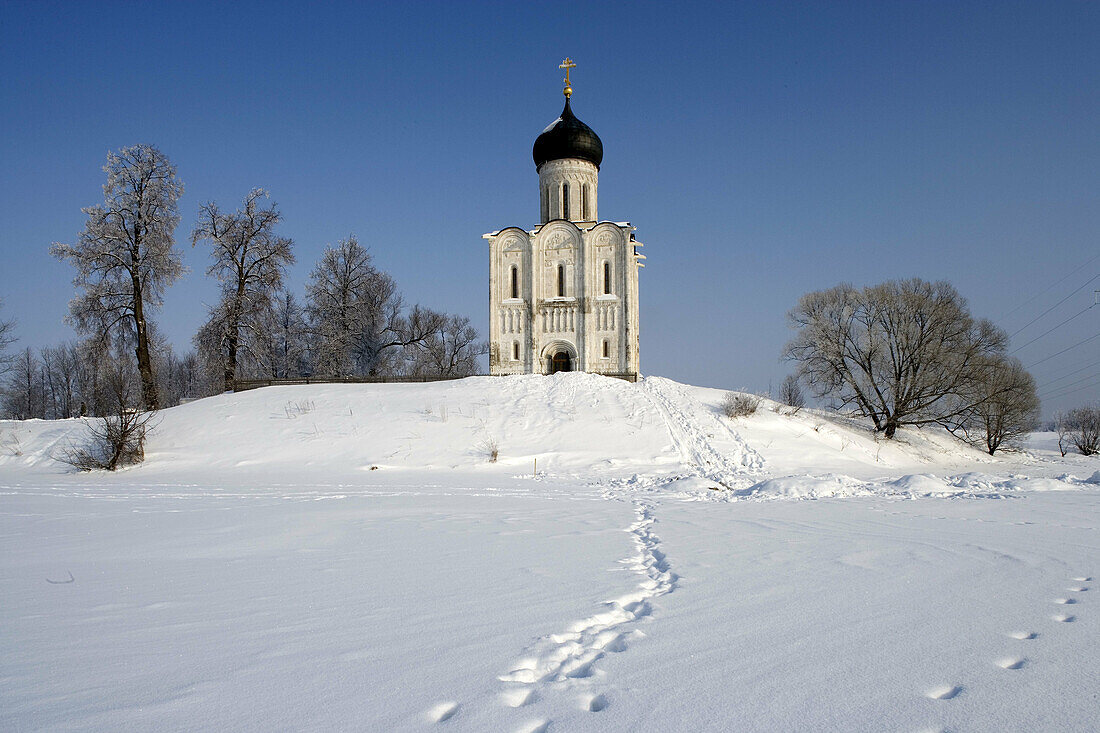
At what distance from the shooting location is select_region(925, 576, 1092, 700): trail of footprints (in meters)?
2.60

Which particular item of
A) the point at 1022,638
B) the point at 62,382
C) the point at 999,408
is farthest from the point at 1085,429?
the point at 62,382

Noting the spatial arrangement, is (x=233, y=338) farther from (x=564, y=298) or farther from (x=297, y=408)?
(x=564, y=298)

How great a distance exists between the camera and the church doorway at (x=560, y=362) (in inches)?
1254

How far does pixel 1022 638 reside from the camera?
3.21 metres

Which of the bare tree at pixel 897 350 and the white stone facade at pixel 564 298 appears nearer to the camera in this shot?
the bare tree at pixel 897 350

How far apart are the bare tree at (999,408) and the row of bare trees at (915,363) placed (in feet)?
0.13

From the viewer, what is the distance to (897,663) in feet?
9.58

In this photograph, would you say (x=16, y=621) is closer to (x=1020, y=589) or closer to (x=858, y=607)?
(x=858, y=607)

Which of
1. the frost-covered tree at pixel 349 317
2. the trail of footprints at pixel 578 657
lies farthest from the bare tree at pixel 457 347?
the trail of footprints at pixel 578 657

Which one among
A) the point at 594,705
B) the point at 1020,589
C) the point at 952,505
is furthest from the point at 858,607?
the point at 952,505

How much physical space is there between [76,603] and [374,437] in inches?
562

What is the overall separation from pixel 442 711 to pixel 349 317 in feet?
104

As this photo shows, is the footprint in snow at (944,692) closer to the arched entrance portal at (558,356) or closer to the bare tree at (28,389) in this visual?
the arched entrance portal at (558,356)

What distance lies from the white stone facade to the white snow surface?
2058cm
